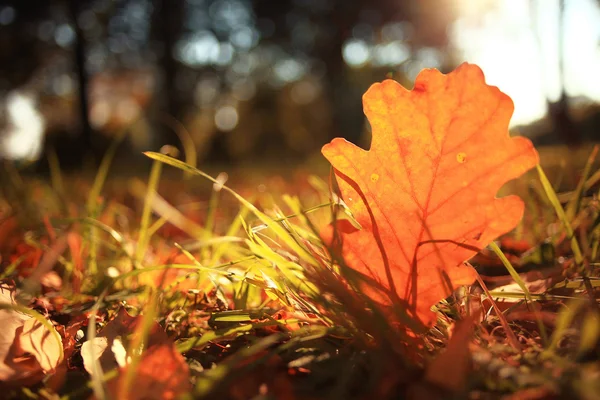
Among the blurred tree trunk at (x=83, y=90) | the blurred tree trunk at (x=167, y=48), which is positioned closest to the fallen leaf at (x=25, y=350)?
the blurred tree trunk at (x=83, y=90)

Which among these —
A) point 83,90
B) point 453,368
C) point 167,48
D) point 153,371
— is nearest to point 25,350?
point 153,371

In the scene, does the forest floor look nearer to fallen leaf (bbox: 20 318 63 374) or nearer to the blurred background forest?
fallen leaf (bbox: 20 318 63 374)

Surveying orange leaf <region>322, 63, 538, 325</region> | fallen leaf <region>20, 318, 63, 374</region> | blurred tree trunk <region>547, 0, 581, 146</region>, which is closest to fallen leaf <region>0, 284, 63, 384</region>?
fallen leaf <region>20, 318, 63, 374</region>

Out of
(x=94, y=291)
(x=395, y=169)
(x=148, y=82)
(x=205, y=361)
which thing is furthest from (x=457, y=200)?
(x=148, y=82)

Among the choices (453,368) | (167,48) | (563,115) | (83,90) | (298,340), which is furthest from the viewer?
(167,48)

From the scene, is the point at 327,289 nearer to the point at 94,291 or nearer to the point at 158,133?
the point at 94,291

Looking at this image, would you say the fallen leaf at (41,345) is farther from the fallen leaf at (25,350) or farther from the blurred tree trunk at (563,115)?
the blurred tree trunk at (563,115)

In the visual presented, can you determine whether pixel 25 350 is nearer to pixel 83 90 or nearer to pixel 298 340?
pixel 298 340

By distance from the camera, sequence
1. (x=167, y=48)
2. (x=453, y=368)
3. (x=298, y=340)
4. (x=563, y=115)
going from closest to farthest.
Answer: (x=453, y=368) < (x=298, y=340) < (x=563, y=115) < (x=167, y=48)
